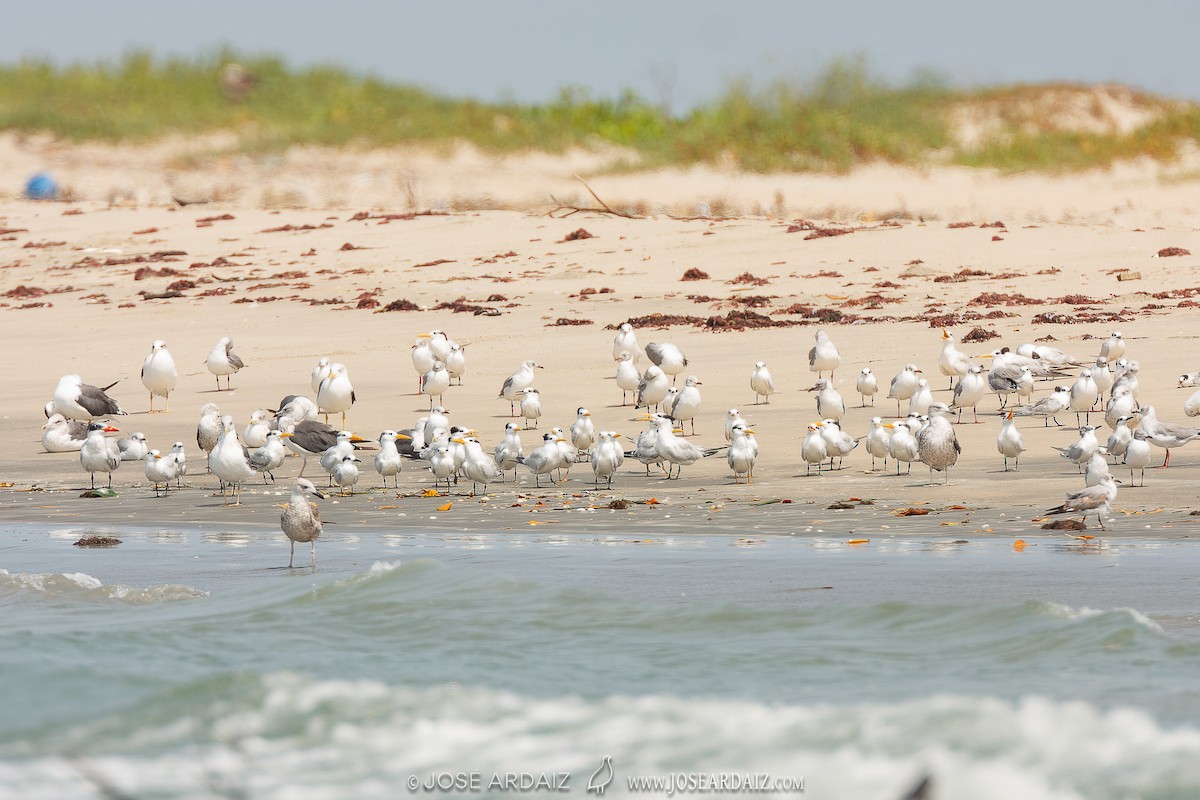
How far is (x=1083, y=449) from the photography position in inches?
496

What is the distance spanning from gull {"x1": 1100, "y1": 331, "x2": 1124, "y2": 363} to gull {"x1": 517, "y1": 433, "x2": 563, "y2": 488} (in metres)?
7.61

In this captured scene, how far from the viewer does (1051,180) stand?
3953 centimetres

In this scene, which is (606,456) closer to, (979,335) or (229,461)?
(229,461)

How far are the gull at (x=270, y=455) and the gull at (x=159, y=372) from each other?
476 centimetres

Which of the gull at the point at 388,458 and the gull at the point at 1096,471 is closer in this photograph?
the gull at the point at 1096,471

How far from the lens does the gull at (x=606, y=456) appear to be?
13664 millimetres

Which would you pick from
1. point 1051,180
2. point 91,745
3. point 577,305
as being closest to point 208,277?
point 577,305

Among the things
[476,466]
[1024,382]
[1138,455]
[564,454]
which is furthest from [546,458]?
[1024,382]

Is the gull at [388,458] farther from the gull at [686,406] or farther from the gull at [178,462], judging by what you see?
the gull at [686,406]

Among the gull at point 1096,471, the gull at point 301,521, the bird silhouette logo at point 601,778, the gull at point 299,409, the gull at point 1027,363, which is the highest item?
the gull at point 1027,363

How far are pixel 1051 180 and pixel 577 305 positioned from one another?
18.9 meters

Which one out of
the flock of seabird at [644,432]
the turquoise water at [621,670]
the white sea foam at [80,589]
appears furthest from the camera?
the flock of seabird at [644,432]

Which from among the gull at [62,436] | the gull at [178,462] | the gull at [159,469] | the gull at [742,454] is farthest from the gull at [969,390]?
the gull at [62,436]

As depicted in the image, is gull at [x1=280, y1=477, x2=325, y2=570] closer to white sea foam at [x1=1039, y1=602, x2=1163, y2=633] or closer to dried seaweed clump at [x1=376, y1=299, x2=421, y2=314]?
white sea foam at [x1=1039, y1=602, x2=1163, y2=633]
